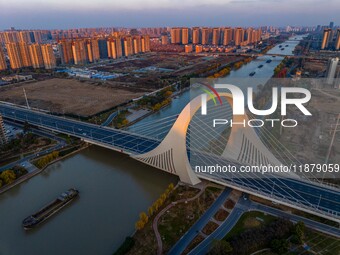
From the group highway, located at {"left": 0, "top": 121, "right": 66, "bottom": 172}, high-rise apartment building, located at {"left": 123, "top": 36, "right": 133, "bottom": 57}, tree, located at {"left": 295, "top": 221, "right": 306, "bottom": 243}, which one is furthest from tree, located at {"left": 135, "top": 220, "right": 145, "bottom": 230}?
high-rise apartment building, located at {"left": 123, "top": 36, "right": 133, "bottom": 57}

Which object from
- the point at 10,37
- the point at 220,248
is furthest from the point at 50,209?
the point at 10,37

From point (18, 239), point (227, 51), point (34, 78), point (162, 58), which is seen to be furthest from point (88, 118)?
point (227, 51)

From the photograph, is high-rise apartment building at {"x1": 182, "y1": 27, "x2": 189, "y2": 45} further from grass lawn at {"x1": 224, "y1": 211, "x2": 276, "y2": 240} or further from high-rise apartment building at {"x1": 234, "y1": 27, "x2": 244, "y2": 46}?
grass lawn at {"x1": 224, "y1": 211, "x2": 276, "y2": 240}

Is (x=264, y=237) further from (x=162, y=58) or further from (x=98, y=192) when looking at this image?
(x=162, y=58)

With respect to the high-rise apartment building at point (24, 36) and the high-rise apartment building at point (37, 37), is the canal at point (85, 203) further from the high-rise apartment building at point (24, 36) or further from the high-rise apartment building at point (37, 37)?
the high-rise apartment building at point (37, 37)

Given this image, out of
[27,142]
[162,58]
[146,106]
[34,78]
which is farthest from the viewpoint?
[162,58]

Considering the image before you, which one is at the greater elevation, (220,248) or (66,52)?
(66,52)

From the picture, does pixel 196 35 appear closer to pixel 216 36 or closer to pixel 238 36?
pixel 216 36
